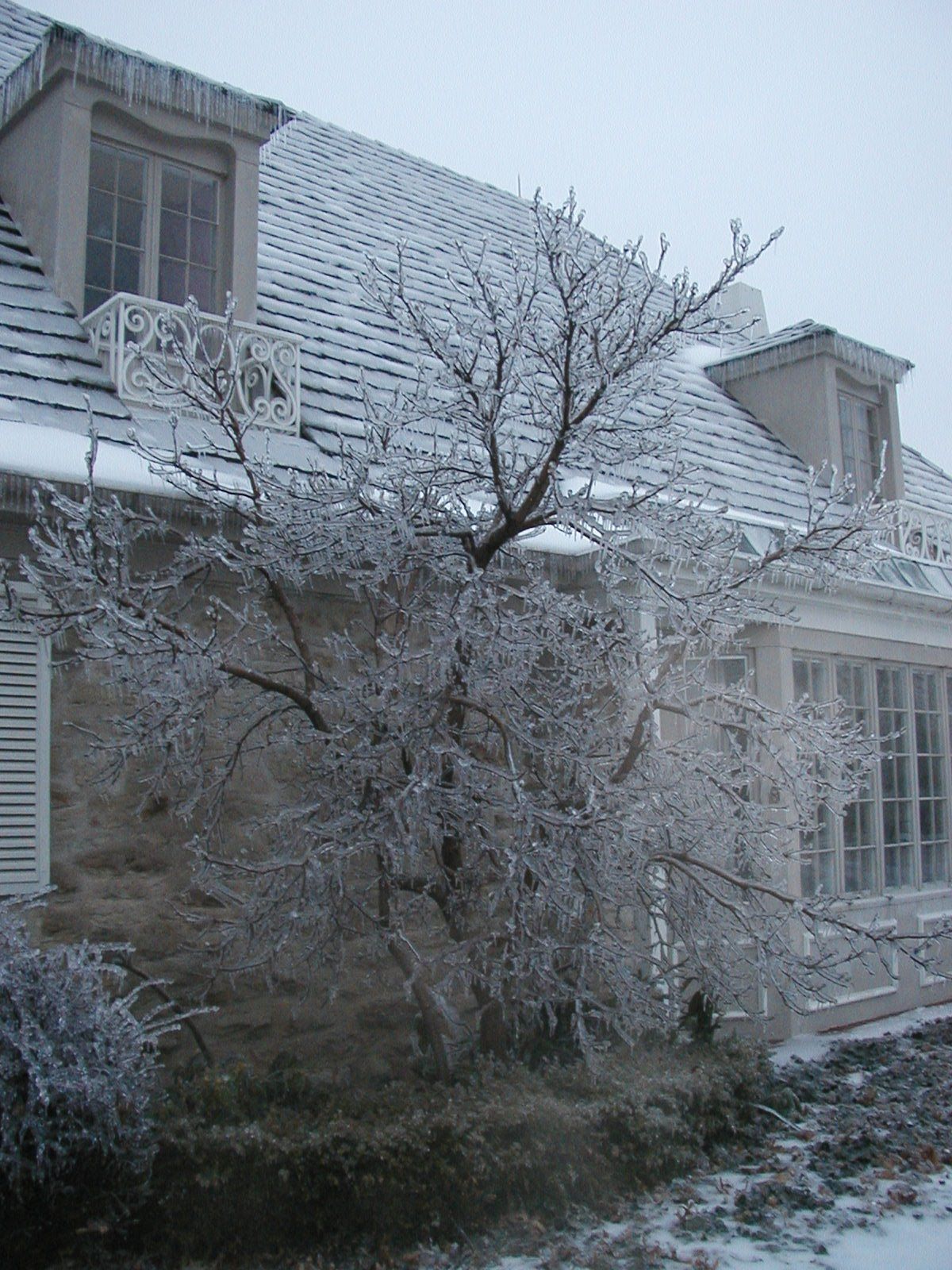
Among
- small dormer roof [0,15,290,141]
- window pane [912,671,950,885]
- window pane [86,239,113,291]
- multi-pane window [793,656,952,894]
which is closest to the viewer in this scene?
small dormer roof [0,15,290,141]

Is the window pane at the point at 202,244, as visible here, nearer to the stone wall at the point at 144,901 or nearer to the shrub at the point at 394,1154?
the stone wall at the point at 144,901

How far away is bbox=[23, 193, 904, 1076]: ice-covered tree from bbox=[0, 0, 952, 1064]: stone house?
13.0 inches

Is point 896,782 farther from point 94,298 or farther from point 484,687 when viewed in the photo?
point 94,298

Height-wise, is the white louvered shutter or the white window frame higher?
the white window frame

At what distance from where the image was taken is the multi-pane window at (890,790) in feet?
24.9

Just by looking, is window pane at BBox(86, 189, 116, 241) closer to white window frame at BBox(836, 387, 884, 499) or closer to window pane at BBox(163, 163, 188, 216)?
window pane at BBox(163, 163, 188, 216)

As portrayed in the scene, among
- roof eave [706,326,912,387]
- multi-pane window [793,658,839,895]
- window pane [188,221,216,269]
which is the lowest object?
multi-pane window [793,658,839,895]

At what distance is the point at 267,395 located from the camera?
6078 millimetres

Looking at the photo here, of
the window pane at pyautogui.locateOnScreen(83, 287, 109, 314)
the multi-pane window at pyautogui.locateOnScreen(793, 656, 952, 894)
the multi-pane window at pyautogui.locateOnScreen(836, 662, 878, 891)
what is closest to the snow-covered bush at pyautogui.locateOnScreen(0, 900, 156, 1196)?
the window pane at pyautogui.locateOnScreen(83, 287, 109, 314)

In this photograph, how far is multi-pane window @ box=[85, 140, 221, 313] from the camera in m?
6.18

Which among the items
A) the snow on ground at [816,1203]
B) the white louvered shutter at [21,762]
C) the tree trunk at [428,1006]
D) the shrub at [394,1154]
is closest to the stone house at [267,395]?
the white louvered shutter at [21,762]

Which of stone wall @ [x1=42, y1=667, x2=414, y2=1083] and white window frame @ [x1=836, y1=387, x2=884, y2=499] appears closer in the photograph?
stone wall @ [x1=42, y1=667, x2=414, y2=1083]

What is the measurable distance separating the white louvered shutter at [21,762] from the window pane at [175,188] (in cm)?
280

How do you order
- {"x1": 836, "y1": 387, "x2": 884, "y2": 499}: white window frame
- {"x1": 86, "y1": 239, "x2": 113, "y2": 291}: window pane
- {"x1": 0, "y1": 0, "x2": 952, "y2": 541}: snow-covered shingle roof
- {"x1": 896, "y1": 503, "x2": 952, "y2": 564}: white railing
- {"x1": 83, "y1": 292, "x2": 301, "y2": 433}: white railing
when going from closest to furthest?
{"x1": 83, "y1": 292, "x2": 301, "y2": 433}: white railing < {"x1": 0, "y1": 0, "x2": 952, "y2": 541}: snow-covered shingle roof < {"x1": 86, "y1": 239, "x2": 113, "y2": 291}: window pane < {"x1": 896, "y1": 503, "x2": 952, "y2": 564}: white railing < {"x1": 836, "y1": 387, "x2": 884, "y2": 499}: white window frame
